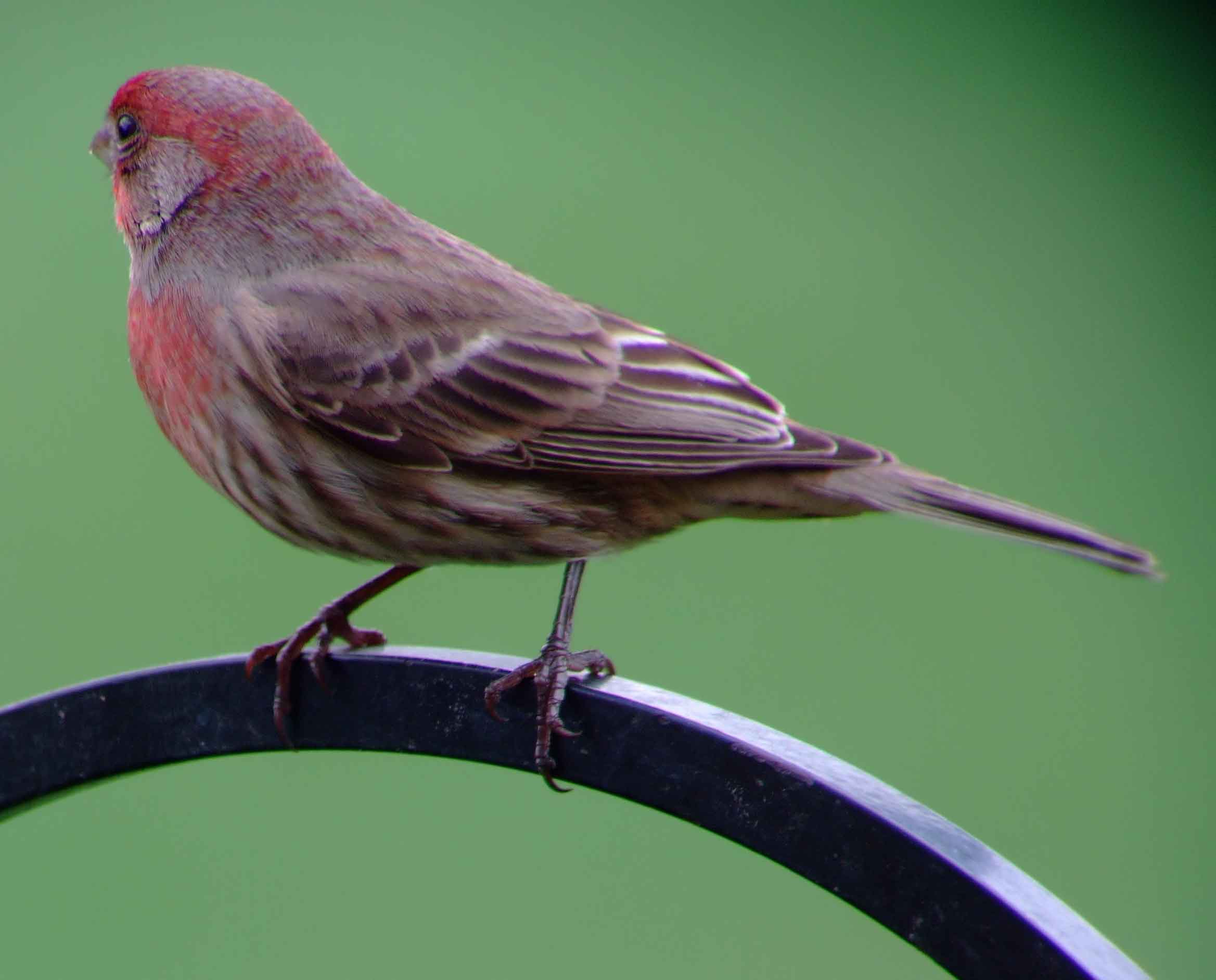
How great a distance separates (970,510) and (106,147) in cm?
234

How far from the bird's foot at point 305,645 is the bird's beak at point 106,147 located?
1.35m

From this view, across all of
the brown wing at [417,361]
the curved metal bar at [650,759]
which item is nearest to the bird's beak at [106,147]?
the brown wing at [417,361]

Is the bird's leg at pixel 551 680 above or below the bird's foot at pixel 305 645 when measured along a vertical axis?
above

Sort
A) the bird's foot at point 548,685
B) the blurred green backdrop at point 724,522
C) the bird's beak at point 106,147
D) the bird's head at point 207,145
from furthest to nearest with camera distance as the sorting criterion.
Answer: the blurred green backdrop at point 724,522 < the bird's beak at point 106,147 < the bird's head at point 207,145 < the bird's foot at point 548,685

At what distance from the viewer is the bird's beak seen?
4.52m

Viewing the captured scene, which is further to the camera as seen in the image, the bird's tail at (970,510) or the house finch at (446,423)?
the house finch at (446,423)

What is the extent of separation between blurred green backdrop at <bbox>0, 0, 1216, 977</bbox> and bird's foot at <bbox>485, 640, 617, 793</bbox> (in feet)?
4.86

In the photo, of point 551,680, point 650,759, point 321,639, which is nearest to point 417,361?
Result: point 321,639

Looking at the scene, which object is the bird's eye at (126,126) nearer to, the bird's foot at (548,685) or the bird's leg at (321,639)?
the bird's leg at (321,639)

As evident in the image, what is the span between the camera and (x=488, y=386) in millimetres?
4004

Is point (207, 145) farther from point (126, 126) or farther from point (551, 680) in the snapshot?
point (551, 680)

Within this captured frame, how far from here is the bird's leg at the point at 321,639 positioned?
352cm

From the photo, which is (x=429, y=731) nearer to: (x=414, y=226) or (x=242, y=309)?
(x=242, y=309)

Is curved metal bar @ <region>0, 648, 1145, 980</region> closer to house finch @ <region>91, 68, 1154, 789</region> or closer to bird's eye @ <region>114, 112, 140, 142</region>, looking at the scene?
house finch @ <region>91, 68, 1154, 789</region>
